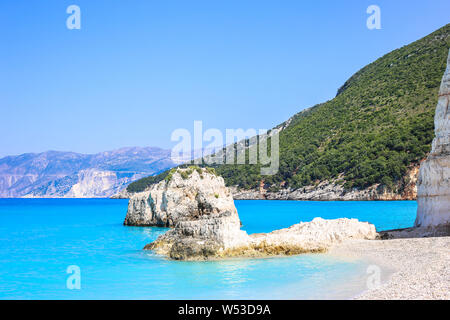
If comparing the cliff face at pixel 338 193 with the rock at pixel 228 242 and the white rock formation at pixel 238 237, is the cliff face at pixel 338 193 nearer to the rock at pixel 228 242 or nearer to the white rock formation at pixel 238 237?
the white rock formation at pixel 238 237

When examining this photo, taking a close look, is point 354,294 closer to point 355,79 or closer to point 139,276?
point 139,276

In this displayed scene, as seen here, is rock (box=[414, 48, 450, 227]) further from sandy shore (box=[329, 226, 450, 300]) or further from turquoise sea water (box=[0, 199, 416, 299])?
turquoise sea water (box=[0, 199, 416, 299])

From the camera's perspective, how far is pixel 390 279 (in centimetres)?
1299

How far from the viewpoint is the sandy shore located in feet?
34.4

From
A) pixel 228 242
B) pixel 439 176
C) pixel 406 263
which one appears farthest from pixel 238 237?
pixel 439 176

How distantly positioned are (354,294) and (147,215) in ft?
99.9

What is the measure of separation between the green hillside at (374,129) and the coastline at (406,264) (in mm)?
55232

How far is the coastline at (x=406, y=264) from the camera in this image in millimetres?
10391

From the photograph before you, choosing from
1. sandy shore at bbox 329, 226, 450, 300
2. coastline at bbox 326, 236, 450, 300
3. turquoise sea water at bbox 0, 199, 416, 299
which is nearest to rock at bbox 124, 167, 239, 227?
turquoise sea water at bbox 0, 199, 416, 299

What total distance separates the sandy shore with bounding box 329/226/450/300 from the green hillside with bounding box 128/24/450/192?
5522 cm

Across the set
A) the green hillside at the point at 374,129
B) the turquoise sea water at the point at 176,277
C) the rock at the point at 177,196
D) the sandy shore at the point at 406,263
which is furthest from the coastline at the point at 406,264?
the green hillside at the point at 374,129
